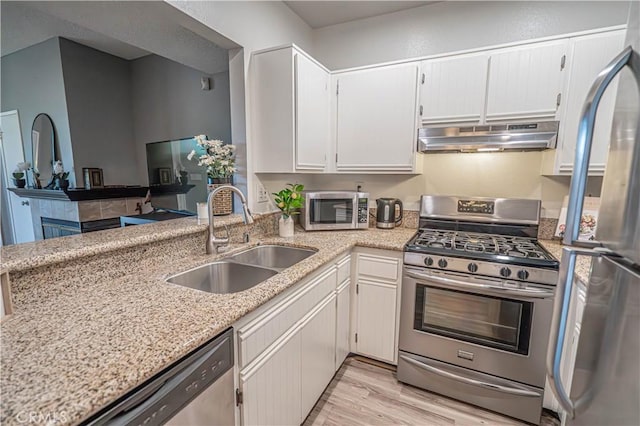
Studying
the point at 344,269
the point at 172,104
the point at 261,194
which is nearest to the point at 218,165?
the point at 261,194

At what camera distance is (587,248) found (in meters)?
0.72

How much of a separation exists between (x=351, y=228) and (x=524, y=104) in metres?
1.43

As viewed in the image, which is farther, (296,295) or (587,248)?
(296,295)

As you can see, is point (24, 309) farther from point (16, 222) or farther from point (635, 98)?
point (16, 222)

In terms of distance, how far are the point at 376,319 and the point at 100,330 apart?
1.63m

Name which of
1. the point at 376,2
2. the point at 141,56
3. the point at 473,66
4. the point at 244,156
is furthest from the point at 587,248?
the point at 141,56

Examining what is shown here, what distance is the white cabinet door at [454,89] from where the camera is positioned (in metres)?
1.95

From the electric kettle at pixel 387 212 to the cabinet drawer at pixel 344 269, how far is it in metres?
0.57

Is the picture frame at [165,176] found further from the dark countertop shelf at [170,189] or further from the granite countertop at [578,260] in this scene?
the granite countertop at [578,260]

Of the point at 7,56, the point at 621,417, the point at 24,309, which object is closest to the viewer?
the point at 621,417

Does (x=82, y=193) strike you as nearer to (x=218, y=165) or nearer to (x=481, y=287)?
(x=218, y=165)

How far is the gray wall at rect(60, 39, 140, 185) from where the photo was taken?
11.2ft

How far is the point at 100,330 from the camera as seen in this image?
863mm

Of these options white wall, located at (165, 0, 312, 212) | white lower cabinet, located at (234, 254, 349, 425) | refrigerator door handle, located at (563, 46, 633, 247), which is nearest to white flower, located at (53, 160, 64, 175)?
white wall, located at (165, 0, 312, 212)
